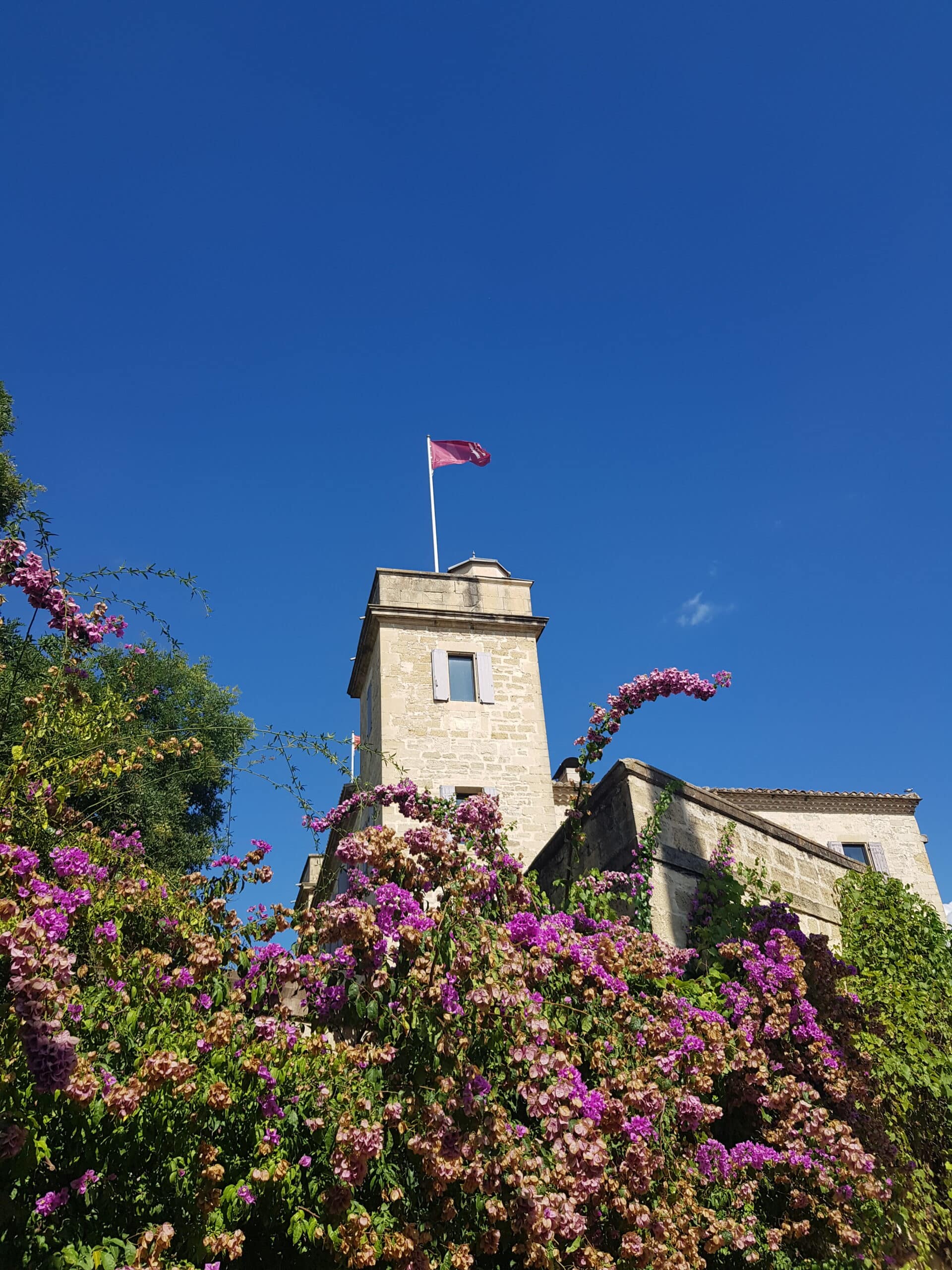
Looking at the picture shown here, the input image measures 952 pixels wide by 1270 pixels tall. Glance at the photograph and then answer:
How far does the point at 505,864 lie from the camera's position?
4828mm

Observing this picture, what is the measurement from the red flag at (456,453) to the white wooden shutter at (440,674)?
5.44 m

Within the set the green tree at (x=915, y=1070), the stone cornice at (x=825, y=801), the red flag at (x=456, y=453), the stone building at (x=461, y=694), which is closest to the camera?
the green tree at (x=915, y=1070)

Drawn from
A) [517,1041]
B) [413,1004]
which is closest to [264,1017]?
[413,1004]

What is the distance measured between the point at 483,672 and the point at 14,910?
15.1m

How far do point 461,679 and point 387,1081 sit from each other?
14307 mm

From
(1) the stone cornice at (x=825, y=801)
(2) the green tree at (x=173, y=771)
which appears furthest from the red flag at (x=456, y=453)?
(1) the stone cornice at (x=825, y=801)

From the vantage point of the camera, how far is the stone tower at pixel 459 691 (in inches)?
657

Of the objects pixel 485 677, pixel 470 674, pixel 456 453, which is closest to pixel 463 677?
pixel 470 674

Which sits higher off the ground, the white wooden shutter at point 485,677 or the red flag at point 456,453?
the red flag at point 456,453

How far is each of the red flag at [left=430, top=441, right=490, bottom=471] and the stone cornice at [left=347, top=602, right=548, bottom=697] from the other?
3.63 meters

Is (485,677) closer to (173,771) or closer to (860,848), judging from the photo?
(173,771)

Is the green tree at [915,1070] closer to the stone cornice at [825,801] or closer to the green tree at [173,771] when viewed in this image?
the green tree at [173,771]

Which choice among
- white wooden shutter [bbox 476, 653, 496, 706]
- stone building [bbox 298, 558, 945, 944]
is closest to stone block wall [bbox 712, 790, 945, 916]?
stone building [bbox 298, 558, 945, 944]

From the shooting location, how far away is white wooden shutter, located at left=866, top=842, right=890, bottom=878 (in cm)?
2403
